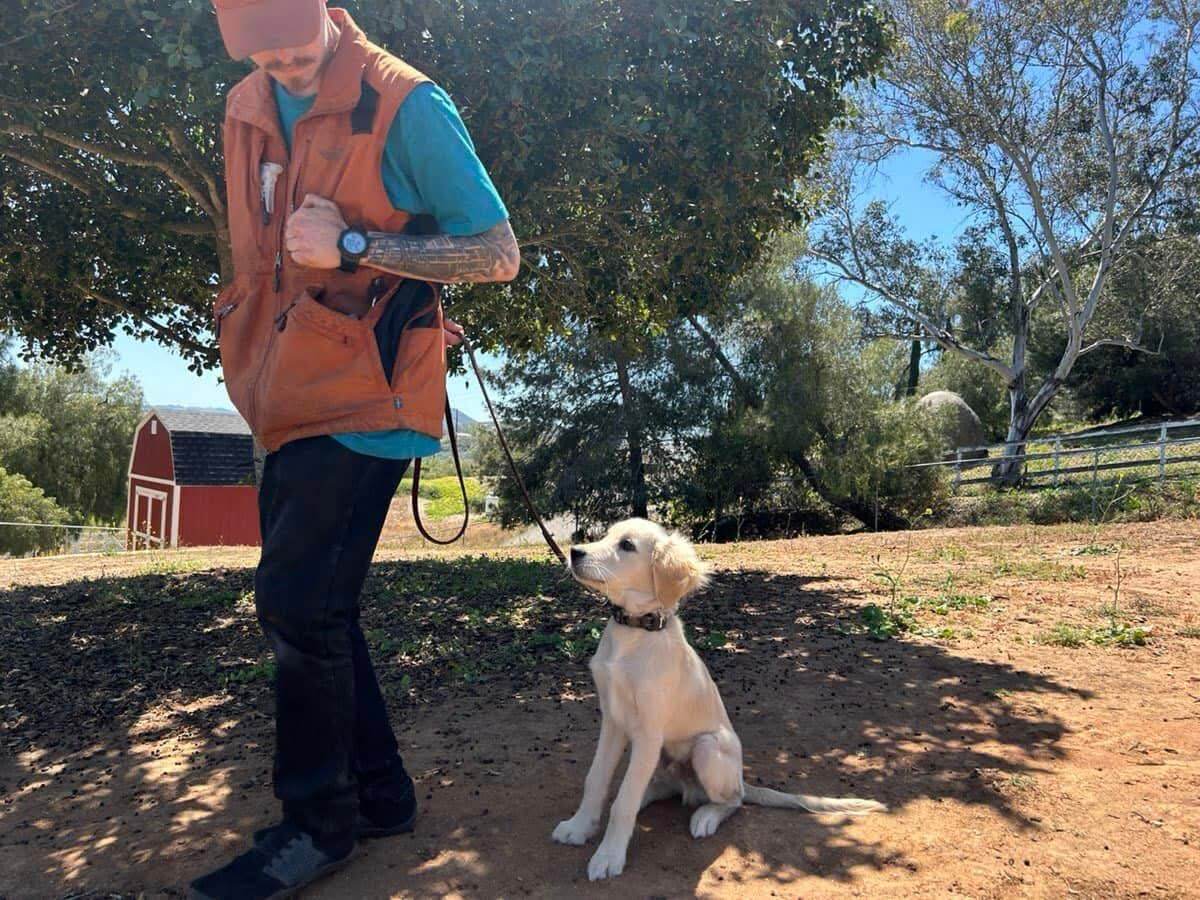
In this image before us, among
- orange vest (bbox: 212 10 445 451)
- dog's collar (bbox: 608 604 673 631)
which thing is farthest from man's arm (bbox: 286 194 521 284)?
dog's collar (bbox: 608 604 673 631)

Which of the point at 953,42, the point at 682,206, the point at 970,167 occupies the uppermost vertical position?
the point at 953,42

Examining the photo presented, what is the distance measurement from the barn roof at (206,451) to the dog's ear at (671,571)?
2381cm

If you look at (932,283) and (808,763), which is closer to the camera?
(808,763)

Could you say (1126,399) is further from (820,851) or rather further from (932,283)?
(820,851)

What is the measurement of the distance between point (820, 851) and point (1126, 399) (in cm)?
3903

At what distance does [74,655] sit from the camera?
5.62 metres

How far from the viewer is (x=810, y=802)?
10.5 ft

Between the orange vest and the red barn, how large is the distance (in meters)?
23.5

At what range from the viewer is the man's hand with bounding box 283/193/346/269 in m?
2.34

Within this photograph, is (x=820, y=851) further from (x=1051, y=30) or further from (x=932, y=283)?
(x=932, y=283)

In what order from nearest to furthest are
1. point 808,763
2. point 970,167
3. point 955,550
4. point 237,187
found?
point 237,187 < point 808,763 < point 955,550 < point 970,167

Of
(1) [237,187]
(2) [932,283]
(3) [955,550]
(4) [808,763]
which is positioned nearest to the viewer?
(1) [237,187]

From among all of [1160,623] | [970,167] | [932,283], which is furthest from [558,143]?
[932,283]

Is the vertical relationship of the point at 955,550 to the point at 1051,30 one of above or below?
below
